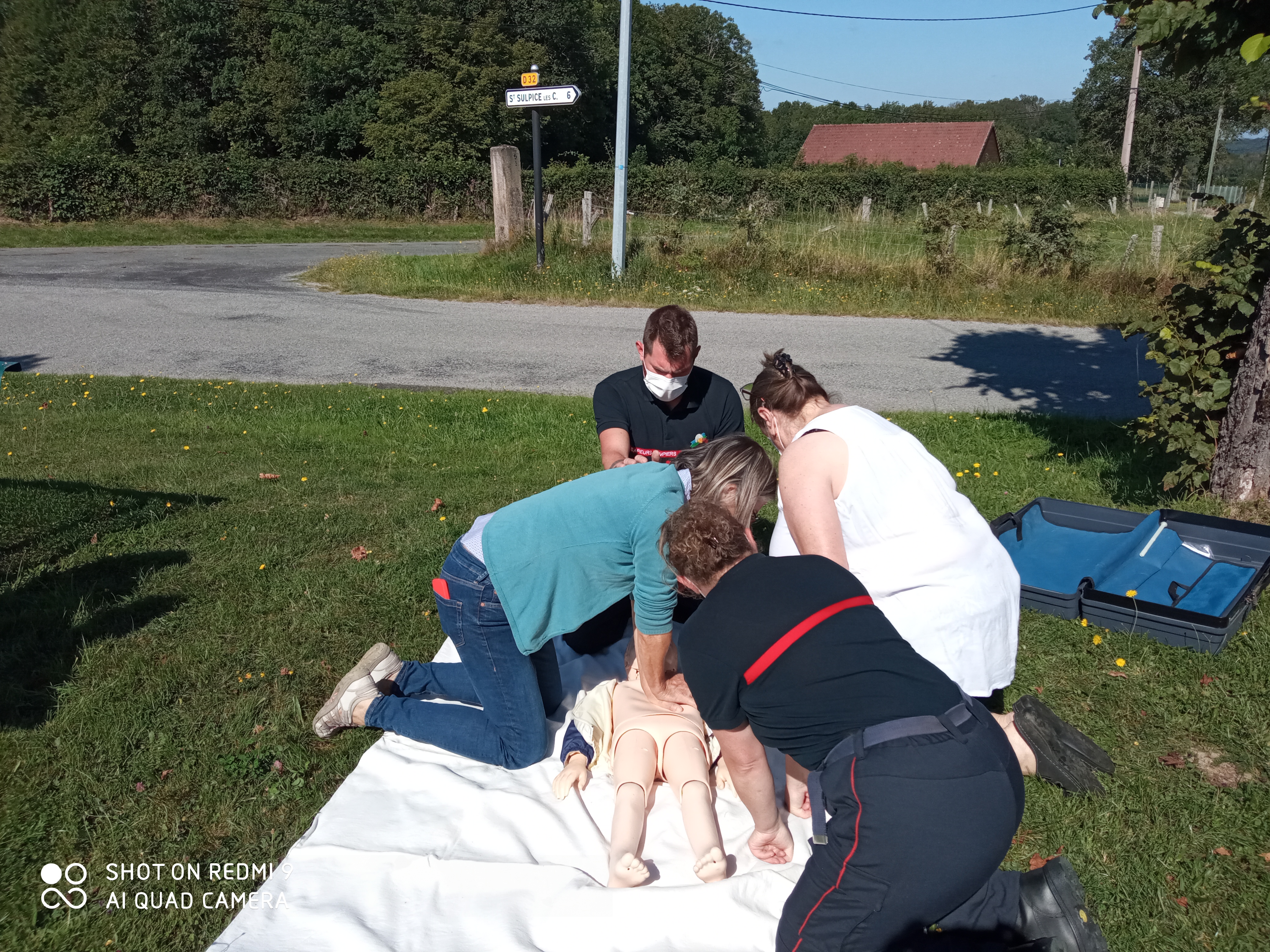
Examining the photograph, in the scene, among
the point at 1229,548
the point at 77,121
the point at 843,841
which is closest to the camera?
the point at 843,841

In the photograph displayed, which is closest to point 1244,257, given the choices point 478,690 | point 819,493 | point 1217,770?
point 1217,770

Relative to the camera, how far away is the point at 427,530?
5977 millimetres

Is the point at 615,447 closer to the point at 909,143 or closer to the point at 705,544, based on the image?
the point at 705,544

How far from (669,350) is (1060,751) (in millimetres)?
2414

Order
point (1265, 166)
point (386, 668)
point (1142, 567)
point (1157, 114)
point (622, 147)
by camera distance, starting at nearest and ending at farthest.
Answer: point (386, 668), point (1142, 567), point (1265, 166), point (622, 147), point (1157, 114)

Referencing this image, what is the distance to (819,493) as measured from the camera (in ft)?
10.7

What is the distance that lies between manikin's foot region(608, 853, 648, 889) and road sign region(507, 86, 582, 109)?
481 inches

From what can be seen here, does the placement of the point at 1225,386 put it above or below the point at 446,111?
below

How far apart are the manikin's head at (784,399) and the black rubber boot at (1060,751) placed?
1425 millimetres

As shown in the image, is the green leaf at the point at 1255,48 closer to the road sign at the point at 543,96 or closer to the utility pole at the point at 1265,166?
the utility pole at the point at 1265,166

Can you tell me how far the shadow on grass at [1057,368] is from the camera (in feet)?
31.3

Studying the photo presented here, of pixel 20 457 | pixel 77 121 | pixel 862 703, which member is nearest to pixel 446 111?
pixel 77 121

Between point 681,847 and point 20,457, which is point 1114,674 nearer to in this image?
point 681,847

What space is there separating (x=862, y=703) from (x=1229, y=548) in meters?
3.93
